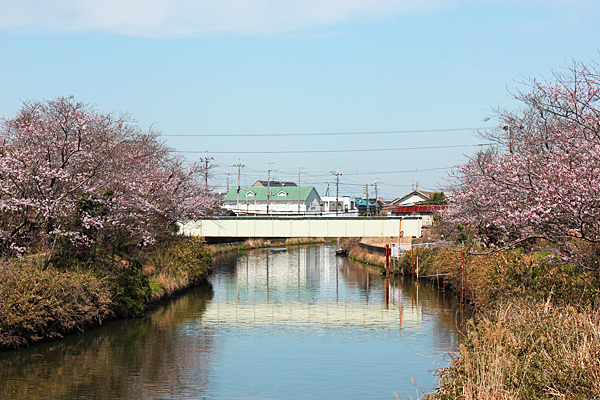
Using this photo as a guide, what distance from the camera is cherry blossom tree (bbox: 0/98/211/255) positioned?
2284 cm

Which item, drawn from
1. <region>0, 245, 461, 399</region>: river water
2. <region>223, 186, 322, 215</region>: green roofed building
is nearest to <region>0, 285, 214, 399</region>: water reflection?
<region>0, 245, 461, 399</region>: river water

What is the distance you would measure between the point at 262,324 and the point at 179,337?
5.02 m

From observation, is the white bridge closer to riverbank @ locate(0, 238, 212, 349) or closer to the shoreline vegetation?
the shoreline vegetation

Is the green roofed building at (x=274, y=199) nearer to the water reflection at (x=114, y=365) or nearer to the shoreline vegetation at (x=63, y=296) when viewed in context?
the shoreline vegetation at (x=63, y=296)

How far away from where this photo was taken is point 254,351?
22.5 m

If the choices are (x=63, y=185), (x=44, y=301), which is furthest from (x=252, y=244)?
(x=44, y=301)

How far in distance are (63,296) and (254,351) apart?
7.47m

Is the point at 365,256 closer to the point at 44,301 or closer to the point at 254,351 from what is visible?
the point at 254,351

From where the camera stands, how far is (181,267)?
38625 millimetres

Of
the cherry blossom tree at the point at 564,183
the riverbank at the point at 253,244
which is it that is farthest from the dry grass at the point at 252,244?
the cherry blossom tree at the point at 564,183

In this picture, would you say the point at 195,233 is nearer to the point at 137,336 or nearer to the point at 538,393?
the point at 137,336

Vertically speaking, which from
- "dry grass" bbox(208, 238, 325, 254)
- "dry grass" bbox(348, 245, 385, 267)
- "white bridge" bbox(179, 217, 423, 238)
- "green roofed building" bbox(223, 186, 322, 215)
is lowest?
Result: "dry grass" bbox(348, 245, 385, 267)

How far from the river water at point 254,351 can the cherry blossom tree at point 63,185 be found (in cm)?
432

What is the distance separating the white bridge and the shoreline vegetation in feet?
45.2
